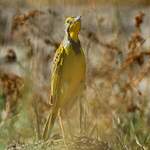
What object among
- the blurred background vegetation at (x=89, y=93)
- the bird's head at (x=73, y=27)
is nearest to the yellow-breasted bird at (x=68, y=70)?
the bird's head at (x=73, y=27)

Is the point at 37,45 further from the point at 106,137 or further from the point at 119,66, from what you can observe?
the point at 106,137

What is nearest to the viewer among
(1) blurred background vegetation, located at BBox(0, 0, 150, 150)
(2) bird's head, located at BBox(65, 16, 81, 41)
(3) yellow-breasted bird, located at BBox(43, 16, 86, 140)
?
(3) yellow-breasted bird, located at BBox(43, 16, 86, 140)

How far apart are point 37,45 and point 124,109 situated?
3.18 feet

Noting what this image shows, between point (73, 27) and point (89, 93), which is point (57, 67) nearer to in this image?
point (73, 27)

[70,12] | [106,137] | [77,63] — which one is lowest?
[106,137]

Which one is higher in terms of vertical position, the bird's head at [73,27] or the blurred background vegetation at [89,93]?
the bird's head at [73,27]

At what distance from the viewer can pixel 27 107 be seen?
22.2ft

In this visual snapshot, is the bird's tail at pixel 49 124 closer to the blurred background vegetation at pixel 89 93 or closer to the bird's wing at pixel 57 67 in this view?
the blurred background vegetation at pixel 89 93

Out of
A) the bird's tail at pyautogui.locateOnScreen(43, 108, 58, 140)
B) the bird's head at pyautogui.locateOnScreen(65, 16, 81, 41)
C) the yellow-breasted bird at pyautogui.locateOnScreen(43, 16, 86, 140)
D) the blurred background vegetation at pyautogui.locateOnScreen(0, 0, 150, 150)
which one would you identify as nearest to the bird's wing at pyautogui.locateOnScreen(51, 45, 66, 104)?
the yellow-breasted bird at pyautogui.locateOnScreen(43, 16, 86, 140)

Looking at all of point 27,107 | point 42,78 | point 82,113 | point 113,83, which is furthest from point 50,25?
point 82,113

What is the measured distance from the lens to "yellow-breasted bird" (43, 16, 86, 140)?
5285 mm

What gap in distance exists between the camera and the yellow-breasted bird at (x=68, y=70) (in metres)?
5.29

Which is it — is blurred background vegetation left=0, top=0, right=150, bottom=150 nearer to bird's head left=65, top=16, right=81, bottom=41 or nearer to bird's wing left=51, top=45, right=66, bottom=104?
bird's wing left=51, top=45, right=66, bottom=104

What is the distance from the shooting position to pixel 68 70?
531 cm
